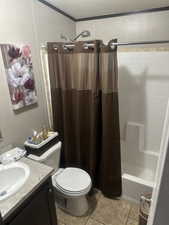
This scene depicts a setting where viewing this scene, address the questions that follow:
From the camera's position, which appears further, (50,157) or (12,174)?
(50,157)

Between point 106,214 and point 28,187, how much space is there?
109 centimetres

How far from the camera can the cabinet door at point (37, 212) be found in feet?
3.50

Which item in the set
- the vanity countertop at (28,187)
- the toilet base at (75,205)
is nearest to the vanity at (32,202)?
the vanity countertop at (28,187)

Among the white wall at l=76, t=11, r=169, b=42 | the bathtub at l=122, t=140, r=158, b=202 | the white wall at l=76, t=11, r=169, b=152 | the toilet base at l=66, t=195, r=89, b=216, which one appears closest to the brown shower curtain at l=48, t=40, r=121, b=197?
the toilet base at l=66, t=195, r=89, b=216

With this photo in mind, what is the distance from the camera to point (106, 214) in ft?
5.73

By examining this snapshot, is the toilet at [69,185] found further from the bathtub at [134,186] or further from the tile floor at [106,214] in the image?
the bathtub at [134,186]

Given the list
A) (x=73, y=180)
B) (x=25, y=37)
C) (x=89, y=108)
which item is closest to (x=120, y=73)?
(x=89, y=108)

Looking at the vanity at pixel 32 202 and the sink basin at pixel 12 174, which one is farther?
the sink basin at pixel 12 174

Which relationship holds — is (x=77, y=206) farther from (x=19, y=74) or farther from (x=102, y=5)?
(x=102, y=5)

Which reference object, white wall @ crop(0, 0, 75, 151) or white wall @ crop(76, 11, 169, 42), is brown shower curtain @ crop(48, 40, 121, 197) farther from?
white wall @ crop(76, 11, 169, 42)

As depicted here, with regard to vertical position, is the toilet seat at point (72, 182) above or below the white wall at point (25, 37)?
below

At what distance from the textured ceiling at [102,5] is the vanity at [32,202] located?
1822 millimetres

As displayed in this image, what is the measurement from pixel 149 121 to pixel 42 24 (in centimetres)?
188

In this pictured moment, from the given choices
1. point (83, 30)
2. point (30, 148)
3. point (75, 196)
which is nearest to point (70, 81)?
point (30, 148)
